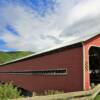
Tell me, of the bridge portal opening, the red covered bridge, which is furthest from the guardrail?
the bridge portal opening

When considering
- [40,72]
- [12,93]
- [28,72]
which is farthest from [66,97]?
[28,72]

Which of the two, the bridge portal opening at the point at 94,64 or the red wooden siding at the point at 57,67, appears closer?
the red wooden siding at the point at 57,67

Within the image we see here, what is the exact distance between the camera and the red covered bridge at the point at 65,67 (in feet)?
54.5

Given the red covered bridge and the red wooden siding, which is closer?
the red covered bridge

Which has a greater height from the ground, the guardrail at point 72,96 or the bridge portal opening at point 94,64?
the bridge portal opening at point 94,64

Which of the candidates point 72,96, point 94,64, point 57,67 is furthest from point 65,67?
point 72,96

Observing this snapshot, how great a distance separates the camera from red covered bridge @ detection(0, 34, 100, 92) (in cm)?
1662

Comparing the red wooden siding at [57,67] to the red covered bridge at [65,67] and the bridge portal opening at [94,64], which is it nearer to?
the red covered bridge at [65,67]

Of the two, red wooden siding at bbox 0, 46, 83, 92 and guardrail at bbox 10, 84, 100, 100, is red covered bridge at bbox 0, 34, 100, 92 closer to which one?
red wooden siding at bbox 0, 46, 83, 92

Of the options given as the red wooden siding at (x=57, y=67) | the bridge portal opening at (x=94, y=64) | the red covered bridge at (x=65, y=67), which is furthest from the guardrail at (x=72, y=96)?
the bridge portal opening at (x=94, y=64)

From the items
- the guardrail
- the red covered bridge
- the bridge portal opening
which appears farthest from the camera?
Answer: the bridge portal opening

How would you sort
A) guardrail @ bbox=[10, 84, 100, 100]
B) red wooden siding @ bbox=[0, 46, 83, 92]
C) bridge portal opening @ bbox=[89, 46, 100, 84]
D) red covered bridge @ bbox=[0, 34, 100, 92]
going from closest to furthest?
guardrail @ bbox=[10, 84, 100, 100]
red covered bridge @ bbox=[0, 34, 100, 92]
red wooden siding @ bbox=[0, 46, 83, 92]
bridge portal opening @ bbox=[89, 46, 100, 84]

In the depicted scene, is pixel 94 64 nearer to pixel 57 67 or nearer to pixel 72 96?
pixel 57 67

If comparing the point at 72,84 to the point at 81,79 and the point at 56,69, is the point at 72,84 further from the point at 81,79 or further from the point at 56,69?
the point at 56,69
